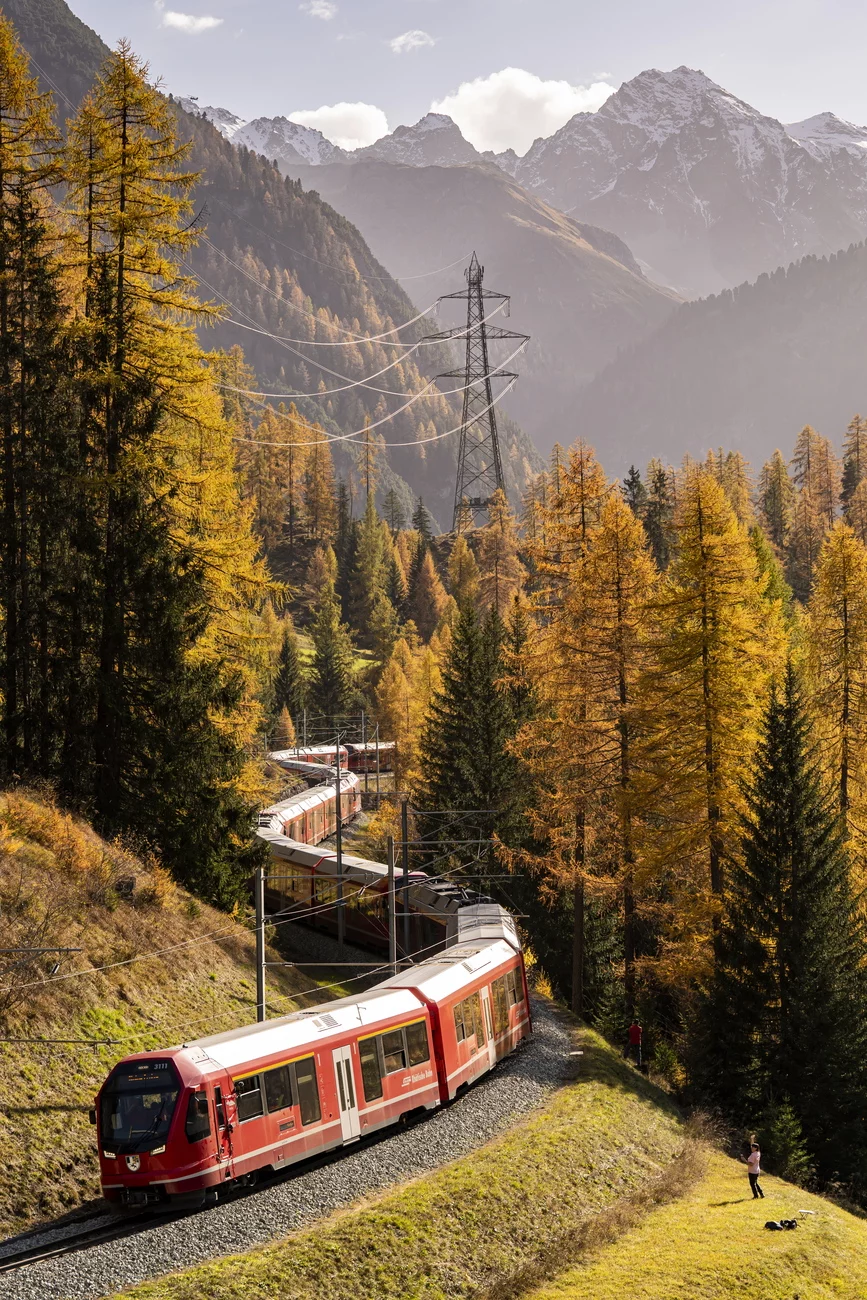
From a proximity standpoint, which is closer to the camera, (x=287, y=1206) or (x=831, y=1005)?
(x=287, y=1206)

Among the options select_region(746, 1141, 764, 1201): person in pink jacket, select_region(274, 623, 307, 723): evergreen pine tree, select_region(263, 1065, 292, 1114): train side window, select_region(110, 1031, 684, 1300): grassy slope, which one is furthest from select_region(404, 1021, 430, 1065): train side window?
select_region(274, 623, 307, 723): evergreen pine tree

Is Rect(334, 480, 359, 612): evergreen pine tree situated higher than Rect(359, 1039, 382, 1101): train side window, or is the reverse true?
Rect(334, 480, 359, 612): evergreen pine tree

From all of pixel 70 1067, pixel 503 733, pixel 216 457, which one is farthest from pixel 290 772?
pixel 70 1067

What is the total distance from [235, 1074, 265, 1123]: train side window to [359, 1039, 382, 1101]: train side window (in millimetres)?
2649

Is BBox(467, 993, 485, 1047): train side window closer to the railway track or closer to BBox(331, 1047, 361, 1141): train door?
BBox(331, 1047, 361, 1141): train door

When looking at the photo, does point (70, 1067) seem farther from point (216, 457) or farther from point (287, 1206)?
point (216, 457)

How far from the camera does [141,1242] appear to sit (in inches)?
562

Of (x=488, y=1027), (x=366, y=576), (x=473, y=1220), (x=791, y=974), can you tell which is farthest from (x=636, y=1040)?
(x=366, y=576)

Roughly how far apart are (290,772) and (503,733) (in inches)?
1168

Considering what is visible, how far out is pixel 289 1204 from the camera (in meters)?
16.0

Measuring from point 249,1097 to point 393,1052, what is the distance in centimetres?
391

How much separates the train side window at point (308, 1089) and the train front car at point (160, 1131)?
67.9 inches

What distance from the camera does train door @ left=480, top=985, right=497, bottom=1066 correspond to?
24.0 meters

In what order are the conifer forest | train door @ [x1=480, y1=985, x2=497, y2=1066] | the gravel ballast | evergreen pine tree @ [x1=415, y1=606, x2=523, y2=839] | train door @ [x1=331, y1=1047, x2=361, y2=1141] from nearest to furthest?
the gravel ballast → train door @ [x1=331, y1=1047, x2=361, y2=1141] → train door @ [x1=480, y1=985, x2=497, y2=1066] → the conifer forest → evergreen pine tree @ [x1=415, y1=606, x2=523, y2=839]
